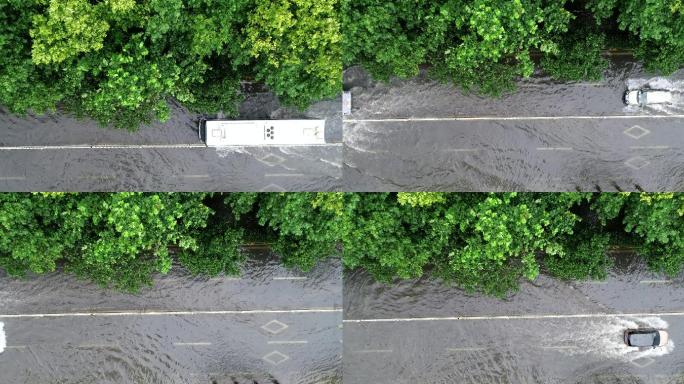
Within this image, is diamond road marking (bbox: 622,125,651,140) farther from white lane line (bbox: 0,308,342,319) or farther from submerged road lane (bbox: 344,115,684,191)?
white lane line (bbox: 0,308,342,319)

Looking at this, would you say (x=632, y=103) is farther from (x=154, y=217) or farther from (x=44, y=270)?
(x=44, y=270)

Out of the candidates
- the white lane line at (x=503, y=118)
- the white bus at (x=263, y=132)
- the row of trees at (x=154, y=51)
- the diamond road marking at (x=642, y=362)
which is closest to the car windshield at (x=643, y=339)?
the diamond road marking at (x=642, y=362)

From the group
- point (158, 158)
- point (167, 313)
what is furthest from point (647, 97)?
point (167, 313)

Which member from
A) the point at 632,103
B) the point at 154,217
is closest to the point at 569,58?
the point at 632,103

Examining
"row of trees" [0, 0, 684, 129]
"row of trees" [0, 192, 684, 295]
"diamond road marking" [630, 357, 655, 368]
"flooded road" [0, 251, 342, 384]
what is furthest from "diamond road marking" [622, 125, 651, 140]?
"flooded road" [0, 251, 342, 384]

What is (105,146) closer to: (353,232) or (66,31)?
(66,31)
